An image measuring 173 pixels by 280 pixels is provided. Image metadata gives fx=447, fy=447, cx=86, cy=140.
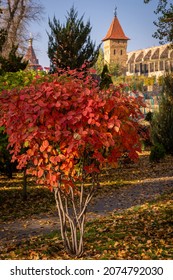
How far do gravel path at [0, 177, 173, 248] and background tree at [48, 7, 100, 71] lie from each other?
9221 millimetres

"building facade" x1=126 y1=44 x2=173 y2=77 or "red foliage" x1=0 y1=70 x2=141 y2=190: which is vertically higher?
"building facade" x1=126 y1=44 x2=173 y2=77

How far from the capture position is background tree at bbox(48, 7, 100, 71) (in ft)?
77.7

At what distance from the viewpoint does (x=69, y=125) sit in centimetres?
588

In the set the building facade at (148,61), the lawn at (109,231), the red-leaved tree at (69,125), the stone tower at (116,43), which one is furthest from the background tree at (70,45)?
the stone tower at (116,43)

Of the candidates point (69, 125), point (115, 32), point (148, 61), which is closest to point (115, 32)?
point (115, 32)

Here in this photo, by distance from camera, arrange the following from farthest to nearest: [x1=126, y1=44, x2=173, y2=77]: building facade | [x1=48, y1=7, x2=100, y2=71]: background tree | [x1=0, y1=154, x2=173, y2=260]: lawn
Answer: [x1=126, y1=44, x2=173, y2=77]: building facade
[x1=48, y1=7, x2=100, y2=71]: background tree
[x1=0, y1=154, x2=173, y2=260]: lawn

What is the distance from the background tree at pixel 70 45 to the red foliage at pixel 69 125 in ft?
57.4

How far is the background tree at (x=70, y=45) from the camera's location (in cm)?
2369

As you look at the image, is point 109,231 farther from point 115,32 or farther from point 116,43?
point 115,32

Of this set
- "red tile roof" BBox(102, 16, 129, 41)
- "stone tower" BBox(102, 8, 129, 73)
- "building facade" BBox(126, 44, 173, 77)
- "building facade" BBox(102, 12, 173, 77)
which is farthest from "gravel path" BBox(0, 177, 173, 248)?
"red tile roof" BBox(102, 16, 129, 41)

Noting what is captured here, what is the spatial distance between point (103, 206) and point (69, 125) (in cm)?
760

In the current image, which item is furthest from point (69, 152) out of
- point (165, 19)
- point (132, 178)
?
point (132, 178)

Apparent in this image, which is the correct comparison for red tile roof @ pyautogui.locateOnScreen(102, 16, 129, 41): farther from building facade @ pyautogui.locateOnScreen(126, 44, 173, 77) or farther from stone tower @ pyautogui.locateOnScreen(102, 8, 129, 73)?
building facade @ pyautogui.locateOnScreen(126, 44, 173, 77)
